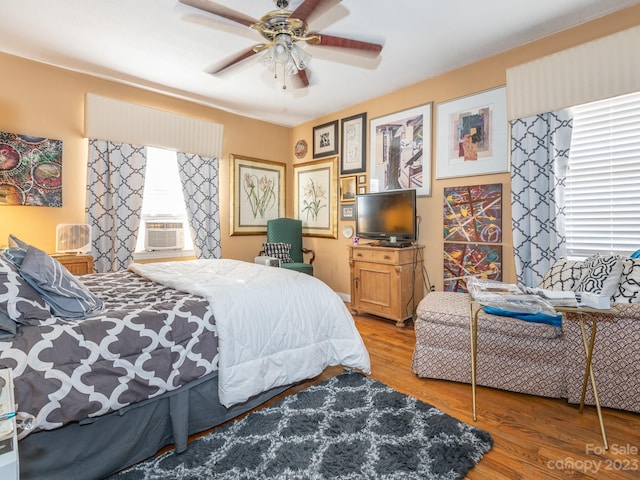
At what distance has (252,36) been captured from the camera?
2.73 metres

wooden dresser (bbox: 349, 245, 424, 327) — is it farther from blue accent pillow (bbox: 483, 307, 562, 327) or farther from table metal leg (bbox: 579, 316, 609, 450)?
table metal leg (bbox: 579, 316, 609, 450)

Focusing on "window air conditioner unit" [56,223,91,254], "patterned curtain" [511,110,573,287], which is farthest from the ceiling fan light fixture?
"window air conditioner unit" [56,223,91,254]

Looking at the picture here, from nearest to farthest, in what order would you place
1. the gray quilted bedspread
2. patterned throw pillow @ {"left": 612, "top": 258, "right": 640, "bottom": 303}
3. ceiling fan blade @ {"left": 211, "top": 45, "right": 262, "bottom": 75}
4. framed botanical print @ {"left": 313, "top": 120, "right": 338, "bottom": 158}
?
the gray quilted bedspread
patterned throw pillow @ {"left": 612, "top": 258, "right": 640, "bottom": 303}
ceiling fan blade @ {"left": 211, "top": 45, "right": 262, "bottom": 75}
framed botanical print @ {"left": 313, "top": 120, "right": 338, "bottom": 158}

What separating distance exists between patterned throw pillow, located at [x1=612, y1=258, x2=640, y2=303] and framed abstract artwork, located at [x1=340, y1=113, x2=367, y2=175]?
2882 mm

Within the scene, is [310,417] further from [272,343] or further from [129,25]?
[129,25]

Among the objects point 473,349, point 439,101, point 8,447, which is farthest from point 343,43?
point 8,447

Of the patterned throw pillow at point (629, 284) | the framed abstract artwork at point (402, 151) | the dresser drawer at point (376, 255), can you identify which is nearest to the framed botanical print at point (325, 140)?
the framed abstract artwork at point (402, 151)

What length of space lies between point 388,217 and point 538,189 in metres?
1.48

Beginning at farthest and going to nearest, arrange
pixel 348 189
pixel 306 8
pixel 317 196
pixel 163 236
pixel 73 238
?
pixel 317 196
pixel 348 189
pixel 163 236
pixel 73 238
pixel 306 8

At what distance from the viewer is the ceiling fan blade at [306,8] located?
1.84 metres

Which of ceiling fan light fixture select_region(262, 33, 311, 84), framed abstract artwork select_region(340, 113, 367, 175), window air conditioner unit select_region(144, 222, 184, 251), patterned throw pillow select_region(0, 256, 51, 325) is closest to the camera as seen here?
patterned throw pillow select_region(0, 256, 51, 325)

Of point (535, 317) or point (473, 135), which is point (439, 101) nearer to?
point (473, 135)

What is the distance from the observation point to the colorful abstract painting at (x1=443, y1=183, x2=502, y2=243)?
3.22m

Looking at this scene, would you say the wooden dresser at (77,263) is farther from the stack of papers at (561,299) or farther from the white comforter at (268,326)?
the stack of papers at (561,299)
